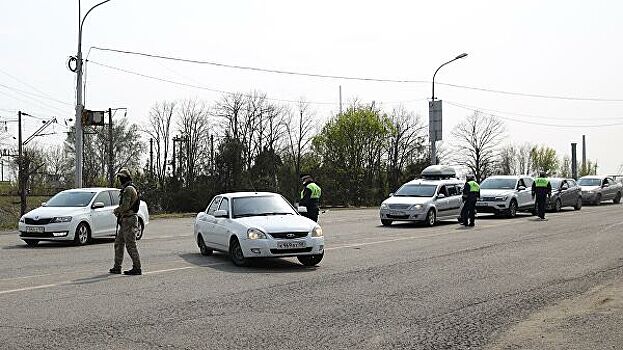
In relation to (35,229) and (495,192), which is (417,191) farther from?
(35,229)

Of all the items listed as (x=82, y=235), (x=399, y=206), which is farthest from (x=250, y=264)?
(x=399, y=206)

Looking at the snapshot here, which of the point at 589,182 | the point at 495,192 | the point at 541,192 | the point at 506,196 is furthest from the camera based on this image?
the point at 589,182

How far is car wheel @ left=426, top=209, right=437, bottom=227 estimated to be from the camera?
2553cm

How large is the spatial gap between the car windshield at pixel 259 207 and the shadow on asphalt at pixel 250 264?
939mm

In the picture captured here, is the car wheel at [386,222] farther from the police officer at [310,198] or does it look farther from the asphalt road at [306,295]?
the asphalt road at [306,295]

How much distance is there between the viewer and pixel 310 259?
14.0m

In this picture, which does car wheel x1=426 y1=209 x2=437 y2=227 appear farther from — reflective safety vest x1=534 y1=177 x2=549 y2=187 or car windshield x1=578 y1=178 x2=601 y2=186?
car windshield x1=578 y1=178 x2=601 y2=186

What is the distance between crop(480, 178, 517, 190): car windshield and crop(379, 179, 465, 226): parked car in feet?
12.5

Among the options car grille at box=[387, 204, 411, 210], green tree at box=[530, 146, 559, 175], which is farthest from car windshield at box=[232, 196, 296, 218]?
green tree at box=[530, 146, 559, 175]

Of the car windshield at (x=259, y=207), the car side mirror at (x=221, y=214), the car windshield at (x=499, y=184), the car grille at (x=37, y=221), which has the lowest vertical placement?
the car grille at (x=37, y=221)

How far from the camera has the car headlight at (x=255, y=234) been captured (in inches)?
535

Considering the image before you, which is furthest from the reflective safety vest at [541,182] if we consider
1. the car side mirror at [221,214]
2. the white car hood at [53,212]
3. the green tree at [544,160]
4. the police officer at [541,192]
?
the green tree at [544,160]

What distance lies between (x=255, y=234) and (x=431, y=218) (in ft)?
42.8

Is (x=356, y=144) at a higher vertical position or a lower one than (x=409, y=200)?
higher
